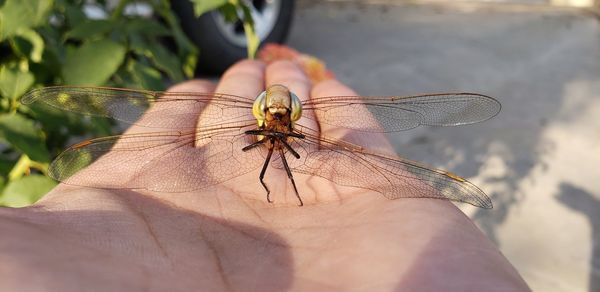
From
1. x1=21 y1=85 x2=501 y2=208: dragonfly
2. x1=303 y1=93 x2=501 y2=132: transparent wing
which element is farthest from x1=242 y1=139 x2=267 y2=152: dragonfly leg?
x1=303 y1=93 x2=501 y2=132: transparent wing

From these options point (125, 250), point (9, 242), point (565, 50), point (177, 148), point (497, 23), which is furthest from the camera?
point (497, 23)

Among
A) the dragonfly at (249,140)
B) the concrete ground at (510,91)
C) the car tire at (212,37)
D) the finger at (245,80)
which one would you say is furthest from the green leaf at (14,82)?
the car tire at (212,37)

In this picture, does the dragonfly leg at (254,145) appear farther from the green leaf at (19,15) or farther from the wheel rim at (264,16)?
the wheel rim at (264,16)

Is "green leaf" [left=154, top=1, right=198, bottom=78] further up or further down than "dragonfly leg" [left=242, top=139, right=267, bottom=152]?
further up

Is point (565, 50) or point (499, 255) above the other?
point (565, 50)

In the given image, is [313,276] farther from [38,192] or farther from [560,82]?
[560,82]

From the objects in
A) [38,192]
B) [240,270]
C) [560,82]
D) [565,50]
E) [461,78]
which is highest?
[565,50]

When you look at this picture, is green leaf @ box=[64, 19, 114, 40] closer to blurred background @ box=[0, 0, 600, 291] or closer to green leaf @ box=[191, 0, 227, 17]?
blurred background @ box=[0, 0, 600, 291]

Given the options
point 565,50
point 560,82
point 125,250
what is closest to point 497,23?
point 565,50
